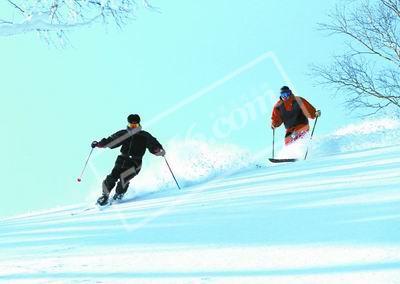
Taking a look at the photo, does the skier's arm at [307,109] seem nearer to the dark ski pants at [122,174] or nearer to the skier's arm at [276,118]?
the skier's arm at [276,118]

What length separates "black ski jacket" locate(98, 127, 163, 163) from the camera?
370 inches

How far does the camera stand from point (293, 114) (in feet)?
37.2

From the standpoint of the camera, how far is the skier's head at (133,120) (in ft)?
30.9

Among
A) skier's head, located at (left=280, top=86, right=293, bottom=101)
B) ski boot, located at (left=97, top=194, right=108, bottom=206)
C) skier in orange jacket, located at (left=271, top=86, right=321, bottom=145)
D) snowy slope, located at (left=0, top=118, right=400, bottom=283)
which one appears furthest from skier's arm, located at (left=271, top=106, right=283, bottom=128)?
snowy slope, located at (left=0, top=118, right=400, bottom=283)

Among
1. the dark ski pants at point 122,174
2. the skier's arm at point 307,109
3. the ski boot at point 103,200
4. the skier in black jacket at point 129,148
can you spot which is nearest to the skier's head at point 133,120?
the skier in black jacket at point 129,148

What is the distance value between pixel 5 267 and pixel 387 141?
9471mm

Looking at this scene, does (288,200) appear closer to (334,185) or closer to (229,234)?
(334,185)

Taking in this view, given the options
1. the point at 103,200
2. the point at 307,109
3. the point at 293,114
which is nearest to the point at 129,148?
the point at 103,200

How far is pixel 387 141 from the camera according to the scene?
11.3 meters

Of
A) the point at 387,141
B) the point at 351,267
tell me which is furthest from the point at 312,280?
the point at 387,141

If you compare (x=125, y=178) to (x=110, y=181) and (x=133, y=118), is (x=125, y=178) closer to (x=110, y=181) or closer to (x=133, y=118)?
(x=110, y=181)

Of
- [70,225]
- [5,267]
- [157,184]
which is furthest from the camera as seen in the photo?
[157,184]

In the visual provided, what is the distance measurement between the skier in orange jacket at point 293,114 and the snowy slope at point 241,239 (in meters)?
5.09

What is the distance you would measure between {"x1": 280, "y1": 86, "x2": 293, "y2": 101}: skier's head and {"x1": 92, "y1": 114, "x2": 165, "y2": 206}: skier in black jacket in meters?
3.17
